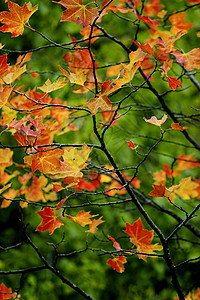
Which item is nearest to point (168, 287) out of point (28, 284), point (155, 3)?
point (28, 284)

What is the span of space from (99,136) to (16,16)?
13.8 inches

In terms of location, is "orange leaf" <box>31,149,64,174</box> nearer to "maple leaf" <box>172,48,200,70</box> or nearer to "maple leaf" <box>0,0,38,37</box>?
"maple leaf" <box>0,0,38,37</box>

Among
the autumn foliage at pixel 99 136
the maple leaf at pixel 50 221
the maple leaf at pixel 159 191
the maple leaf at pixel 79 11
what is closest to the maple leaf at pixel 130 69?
the autumn foliage at pixel 99 136

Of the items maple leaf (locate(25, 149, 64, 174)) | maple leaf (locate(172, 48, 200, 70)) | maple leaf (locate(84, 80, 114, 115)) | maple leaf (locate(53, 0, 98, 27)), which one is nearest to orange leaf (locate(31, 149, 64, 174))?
maple leaf (locate(25, 149, 64, 174))

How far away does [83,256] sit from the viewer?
2.21m

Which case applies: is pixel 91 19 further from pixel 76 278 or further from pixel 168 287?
pixel 168 287

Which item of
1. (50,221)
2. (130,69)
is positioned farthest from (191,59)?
(50,221)

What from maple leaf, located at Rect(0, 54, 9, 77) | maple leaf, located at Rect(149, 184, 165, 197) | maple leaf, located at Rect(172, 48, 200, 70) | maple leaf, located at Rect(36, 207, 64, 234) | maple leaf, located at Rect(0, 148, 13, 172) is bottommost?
maple leaf, located at Rect(0, 148, 13, 172)

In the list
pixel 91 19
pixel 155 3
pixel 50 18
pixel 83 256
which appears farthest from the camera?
pixel 50 18

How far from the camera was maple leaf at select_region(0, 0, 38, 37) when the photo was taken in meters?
0.69

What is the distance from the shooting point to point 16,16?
2.35 ft

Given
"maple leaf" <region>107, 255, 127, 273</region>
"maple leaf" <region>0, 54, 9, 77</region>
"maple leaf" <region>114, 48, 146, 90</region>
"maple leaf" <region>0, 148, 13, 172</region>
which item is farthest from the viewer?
"maple leaf" <region>0, 148, 13, 172</region>

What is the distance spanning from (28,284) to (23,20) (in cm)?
189

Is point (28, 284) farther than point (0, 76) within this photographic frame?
Yes
